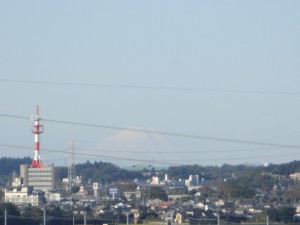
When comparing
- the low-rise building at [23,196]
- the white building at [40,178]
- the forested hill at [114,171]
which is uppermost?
the forested hill at [114,171]

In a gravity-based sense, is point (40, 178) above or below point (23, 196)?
above

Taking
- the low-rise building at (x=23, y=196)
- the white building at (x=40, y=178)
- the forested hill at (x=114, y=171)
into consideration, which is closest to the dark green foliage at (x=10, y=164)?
the forested hill at (x=114, y=171)

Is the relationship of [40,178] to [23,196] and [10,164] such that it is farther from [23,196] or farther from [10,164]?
[10,164]

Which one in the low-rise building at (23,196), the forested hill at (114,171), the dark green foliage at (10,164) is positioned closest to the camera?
the low-rise building at (23,196)

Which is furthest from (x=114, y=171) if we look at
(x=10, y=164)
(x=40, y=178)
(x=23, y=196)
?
(x=23, y=196)

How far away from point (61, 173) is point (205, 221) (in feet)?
152

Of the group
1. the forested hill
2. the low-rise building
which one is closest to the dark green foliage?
the forested hill

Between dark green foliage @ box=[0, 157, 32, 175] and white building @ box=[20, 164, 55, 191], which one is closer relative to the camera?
white building @ box=[20, 164, 55, 191]

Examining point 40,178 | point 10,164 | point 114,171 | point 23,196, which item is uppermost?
point 10,164

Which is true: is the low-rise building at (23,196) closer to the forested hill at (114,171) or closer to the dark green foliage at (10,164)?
the forested hill at (114,171)

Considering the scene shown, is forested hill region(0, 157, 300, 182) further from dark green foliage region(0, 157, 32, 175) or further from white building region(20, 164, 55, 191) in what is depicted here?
white building region(20, 164, 55, 191)

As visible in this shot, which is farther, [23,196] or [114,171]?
[114,171]

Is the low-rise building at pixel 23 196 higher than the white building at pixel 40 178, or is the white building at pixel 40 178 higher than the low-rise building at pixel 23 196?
the white building at pixel 40 178

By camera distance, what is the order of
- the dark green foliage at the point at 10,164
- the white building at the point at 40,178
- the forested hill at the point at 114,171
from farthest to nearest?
the dark green foliage at the point at 10,164, the forested hill at the point at 114,171, the white building at the point at 40,178
